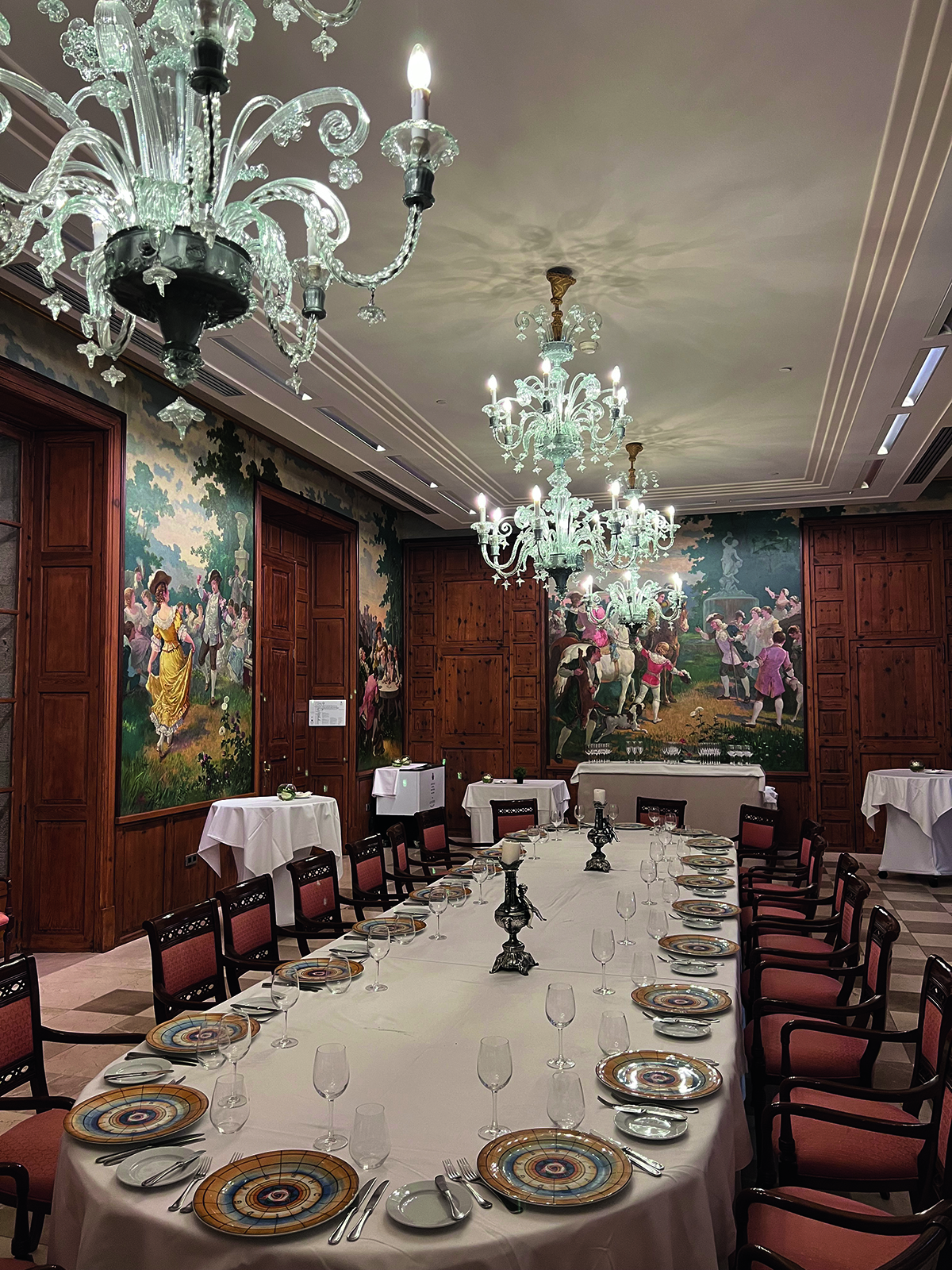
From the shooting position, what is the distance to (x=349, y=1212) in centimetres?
167

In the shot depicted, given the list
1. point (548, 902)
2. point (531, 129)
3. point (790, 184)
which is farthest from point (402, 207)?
point (548, 902)

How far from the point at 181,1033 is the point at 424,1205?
108cm

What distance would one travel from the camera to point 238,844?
691 cm

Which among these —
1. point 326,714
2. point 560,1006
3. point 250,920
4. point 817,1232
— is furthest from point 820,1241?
point 326,714

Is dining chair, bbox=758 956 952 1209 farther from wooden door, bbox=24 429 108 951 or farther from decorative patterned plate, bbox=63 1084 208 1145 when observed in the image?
wooden door, bbox=24 429 108 951

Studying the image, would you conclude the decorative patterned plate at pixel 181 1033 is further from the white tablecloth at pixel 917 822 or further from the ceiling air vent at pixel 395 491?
the white tablecloth at pixel 917 822

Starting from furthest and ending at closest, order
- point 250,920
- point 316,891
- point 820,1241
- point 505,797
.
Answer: point 505,797 < point 316,891 < point 250,920 < point 820,1241

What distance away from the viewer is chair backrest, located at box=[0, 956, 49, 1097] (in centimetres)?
269

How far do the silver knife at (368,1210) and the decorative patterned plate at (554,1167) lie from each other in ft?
0.62

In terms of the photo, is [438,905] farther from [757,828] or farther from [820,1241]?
[757,828]

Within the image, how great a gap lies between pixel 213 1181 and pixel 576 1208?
0.71 metres

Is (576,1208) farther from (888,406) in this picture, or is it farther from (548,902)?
(888,406)

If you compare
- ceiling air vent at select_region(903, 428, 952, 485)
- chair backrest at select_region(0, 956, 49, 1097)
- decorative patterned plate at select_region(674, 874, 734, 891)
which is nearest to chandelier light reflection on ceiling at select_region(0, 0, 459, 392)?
chair backrest at select_region(0, 956, 49, 1097)

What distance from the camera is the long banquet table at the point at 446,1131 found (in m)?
1.62
